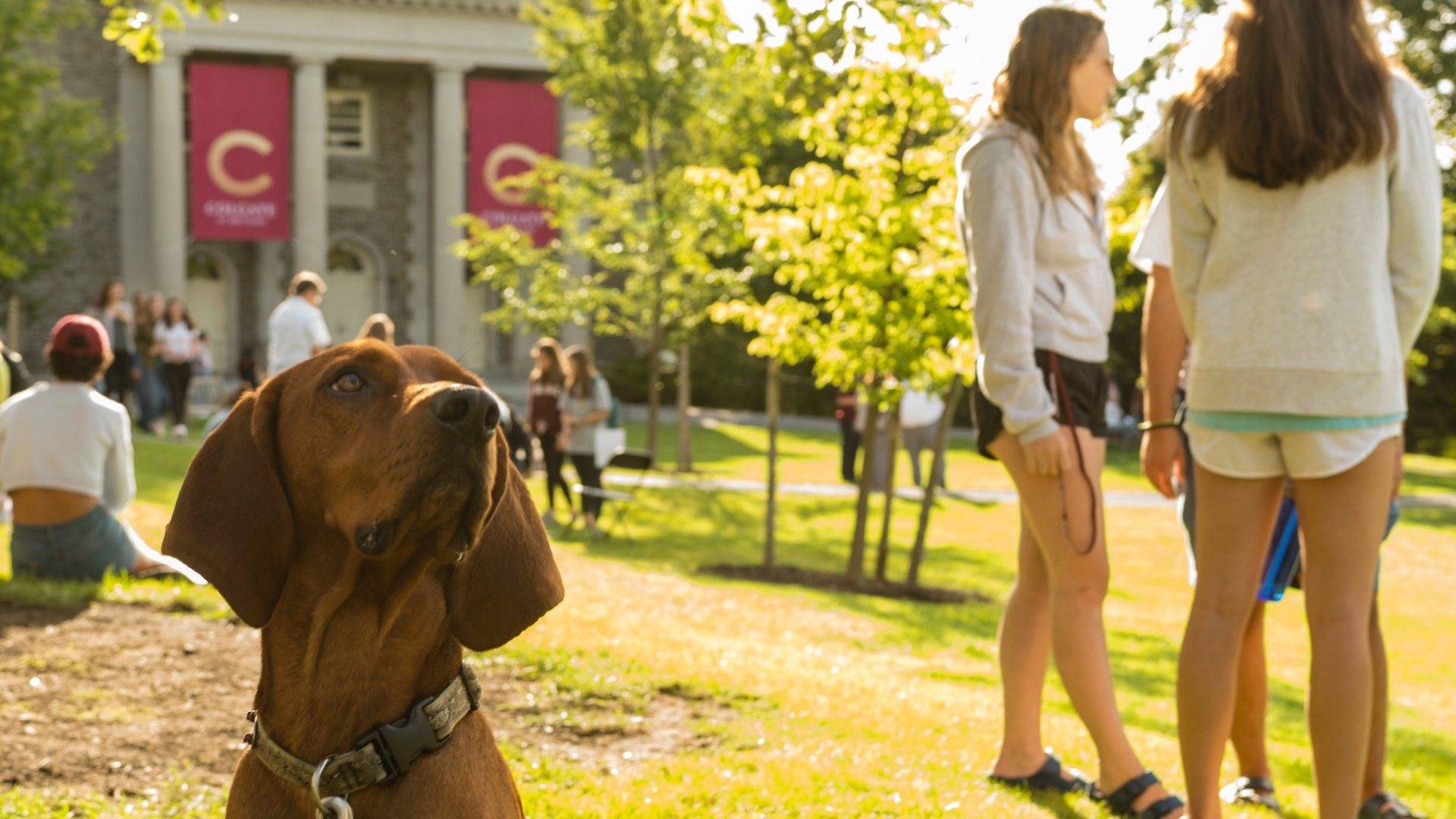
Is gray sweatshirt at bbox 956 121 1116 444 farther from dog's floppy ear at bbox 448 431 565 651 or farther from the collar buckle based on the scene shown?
the collar buckle

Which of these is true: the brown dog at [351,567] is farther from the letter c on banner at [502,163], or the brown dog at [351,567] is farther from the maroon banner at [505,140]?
the letter c on banner at [502,163]

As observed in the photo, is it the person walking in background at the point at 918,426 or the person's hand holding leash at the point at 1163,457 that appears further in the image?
the person walking in background at the point at 918,426

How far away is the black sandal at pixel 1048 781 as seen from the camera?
15.3 ft

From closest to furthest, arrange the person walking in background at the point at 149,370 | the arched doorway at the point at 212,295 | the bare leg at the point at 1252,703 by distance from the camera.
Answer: the bare leg at the point at 1252,703, the person walking in background at the point at 149,370, the arched doorway at the point at 212,295

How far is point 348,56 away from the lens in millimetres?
40688

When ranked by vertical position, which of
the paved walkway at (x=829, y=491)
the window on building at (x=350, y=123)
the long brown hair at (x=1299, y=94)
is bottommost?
the paved walkway at (x=829, y=491)

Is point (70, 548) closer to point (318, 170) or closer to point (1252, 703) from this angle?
point (1252, 703)

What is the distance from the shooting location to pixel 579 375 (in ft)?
58.2

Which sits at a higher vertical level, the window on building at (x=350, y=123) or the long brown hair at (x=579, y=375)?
the window on building at (x=350, y=123)

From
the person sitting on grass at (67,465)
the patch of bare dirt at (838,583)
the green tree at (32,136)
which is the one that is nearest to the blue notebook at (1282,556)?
the person sitting on grass at (67,465)

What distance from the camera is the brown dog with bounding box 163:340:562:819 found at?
9.00 ft

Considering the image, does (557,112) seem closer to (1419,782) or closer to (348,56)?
(348,56)

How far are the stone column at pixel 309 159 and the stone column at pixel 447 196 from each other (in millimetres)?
2806

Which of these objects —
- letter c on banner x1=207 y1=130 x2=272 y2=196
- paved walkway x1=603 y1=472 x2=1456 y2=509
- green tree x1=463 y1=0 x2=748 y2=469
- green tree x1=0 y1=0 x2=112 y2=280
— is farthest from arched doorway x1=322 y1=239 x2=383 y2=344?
paved walkway x1=603 y1=472 x2=1456 y2=509
